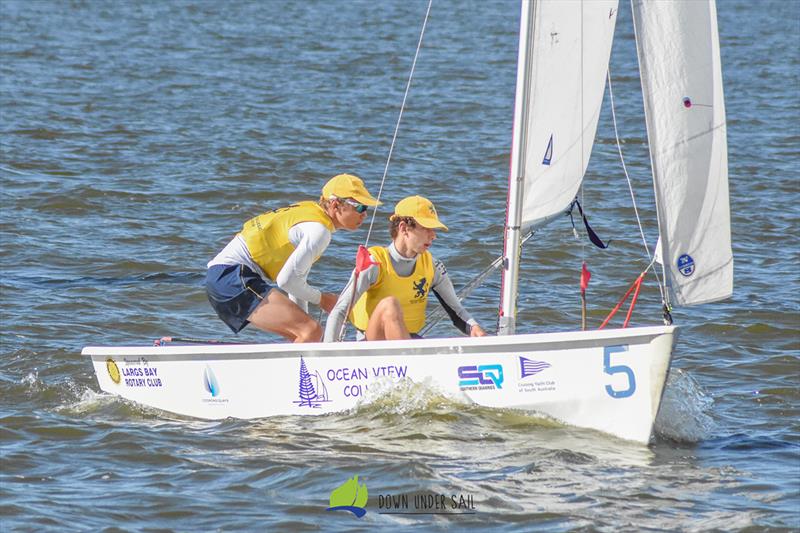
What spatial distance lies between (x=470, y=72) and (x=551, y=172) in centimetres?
1658

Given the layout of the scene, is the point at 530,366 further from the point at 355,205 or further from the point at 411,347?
the point at 355,205

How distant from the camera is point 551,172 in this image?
7227 millimetres

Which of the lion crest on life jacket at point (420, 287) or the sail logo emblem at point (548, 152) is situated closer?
the sail logo emblem at point (548, 152)

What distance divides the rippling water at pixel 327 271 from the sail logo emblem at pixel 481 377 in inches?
6.7

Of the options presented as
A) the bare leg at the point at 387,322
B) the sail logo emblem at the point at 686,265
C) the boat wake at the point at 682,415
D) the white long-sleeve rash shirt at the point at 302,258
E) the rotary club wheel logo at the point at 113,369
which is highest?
the white long-sleeve rash shirt at the point at 302,258

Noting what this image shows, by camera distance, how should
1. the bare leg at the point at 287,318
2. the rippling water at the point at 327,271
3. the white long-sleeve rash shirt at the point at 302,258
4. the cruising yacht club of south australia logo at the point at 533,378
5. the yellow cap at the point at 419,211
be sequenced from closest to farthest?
the rippling water at the point at 327,271, the cruising yacht club of south australia logo at the point at 533,378, the yellow cap at the point at 419,211, the white long-sleeve rash shirt at the point at 302,258, the bare leg at the point at 287,318

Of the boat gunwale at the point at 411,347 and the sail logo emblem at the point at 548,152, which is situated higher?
the sail logo emblem at the point at 548,152

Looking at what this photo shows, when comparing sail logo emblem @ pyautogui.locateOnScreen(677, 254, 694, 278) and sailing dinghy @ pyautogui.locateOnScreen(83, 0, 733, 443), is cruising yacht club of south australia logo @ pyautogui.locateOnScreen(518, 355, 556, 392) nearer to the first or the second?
sailing dinghy @ pyautogui.locateOnScreen(83, 0, 733, 443)

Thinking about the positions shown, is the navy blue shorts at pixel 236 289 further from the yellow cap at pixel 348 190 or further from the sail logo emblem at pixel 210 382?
the yellow cap at pixel 348 190

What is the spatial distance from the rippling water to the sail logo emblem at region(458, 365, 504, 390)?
0.17 meters

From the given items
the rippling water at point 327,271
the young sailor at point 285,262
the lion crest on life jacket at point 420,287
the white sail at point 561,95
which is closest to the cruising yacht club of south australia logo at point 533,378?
the rippling water at point 327,271

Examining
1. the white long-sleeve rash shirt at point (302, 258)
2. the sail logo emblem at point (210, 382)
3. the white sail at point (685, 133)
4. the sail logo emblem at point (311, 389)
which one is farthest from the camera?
the sail logo emblem at point (210, 382)

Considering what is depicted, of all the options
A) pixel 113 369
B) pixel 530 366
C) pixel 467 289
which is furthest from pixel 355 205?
pixel 113 369

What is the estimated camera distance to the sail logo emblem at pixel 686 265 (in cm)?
692
